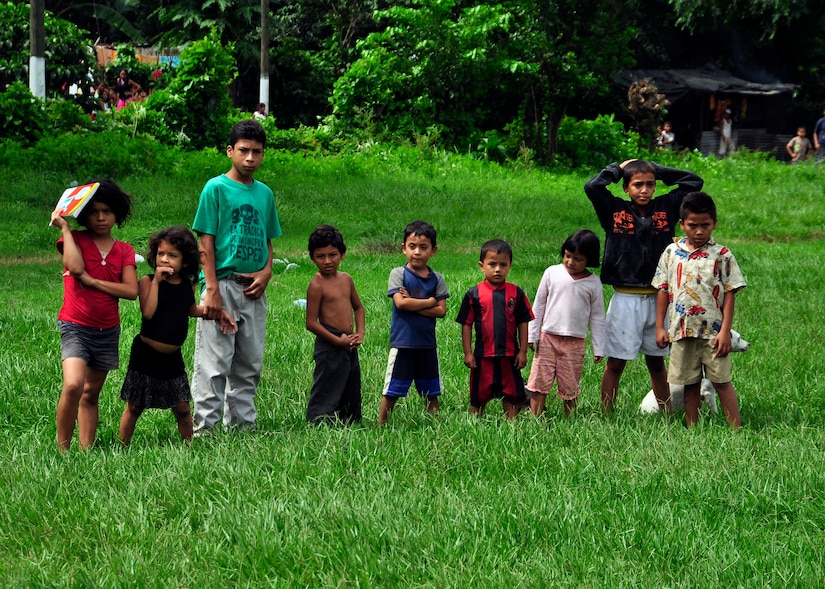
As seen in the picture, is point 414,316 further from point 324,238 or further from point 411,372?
point 324,238

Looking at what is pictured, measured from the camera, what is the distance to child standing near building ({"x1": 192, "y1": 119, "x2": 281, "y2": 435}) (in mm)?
5906

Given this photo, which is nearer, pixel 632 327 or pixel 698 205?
pixel 698 205

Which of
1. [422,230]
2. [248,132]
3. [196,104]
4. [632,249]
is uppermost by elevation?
[196,104]

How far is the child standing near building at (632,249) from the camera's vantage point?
21.8 ft

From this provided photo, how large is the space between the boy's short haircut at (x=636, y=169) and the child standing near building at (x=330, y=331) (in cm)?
190

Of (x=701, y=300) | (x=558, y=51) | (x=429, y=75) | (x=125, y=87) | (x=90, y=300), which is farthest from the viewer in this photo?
(x=125, y=87)

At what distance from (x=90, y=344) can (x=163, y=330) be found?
38 cm

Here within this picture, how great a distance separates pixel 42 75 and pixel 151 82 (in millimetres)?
11140

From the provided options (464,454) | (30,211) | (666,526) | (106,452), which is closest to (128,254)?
(106,452)

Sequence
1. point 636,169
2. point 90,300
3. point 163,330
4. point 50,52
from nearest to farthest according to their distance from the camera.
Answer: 1. point 90,300
2. point 163,330
3. point 636,169
4. point 50,52

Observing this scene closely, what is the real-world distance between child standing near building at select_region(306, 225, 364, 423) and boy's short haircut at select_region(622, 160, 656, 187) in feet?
6.24

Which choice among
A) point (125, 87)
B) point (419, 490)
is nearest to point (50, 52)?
point (125, 87)

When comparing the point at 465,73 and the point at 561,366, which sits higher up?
the point at 465,73

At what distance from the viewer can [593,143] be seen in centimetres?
2548
